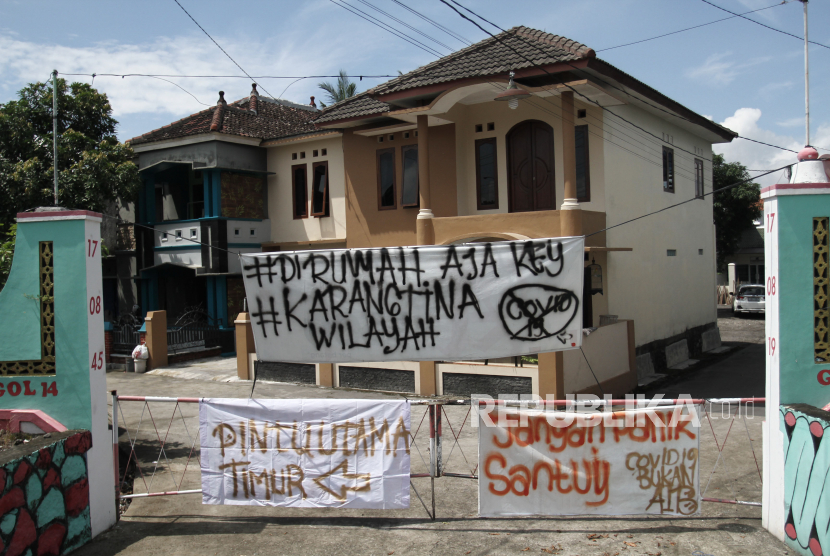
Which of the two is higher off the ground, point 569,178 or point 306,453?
point 569,178

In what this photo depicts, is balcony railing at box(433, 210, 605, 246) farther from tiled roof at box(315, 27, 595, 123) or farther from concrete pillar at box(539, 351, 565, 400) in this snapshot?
tiled roof at box(315, 27, 595, 123)

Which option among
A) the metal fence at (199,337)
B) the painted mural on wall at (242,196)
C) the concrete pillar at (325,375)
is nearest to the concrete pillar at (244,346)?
the concrete pillar at (325,375)

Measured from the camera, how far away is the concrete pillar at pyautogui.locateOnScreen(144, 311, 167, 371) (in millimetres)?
17344

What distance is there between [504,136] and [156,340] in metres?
10.9

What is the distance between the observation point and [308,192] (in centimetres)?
1964

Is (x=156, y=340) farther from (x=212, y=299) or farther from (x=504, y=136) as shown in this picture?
(x=504, y=136)

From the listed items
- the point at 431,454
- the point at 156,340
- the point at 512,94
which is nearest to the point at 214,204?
the point at 156,340

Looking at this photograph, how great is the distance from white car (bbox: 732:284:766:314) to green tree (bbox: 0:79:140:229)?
26224 mm

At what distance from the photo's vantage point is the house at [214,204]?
19234mm

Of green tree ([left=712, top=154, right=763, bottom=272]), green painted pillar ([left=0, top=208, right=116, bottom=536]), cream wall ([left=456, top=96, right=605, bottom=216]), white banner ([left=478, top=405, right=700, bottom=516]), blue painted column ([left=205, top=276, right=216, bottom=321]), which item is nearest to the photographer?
white banner ([left=478, top=405, right=700, bottom=516])

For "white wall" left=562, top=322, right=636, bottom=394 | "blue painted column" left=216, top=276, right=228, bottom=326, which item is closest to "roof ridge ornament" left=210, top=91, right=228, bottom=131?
"blue painted column" left=216, top=276, right=228, bottom=326

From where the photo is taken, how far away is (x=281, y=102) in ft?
83.3

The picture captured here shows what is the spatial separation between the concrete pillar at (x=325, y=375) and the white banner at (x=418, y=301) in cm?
689

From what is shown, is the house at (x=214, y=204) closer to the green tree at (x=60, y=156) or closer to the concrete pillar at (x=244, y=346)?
the green tree at (x=60, y=156)
